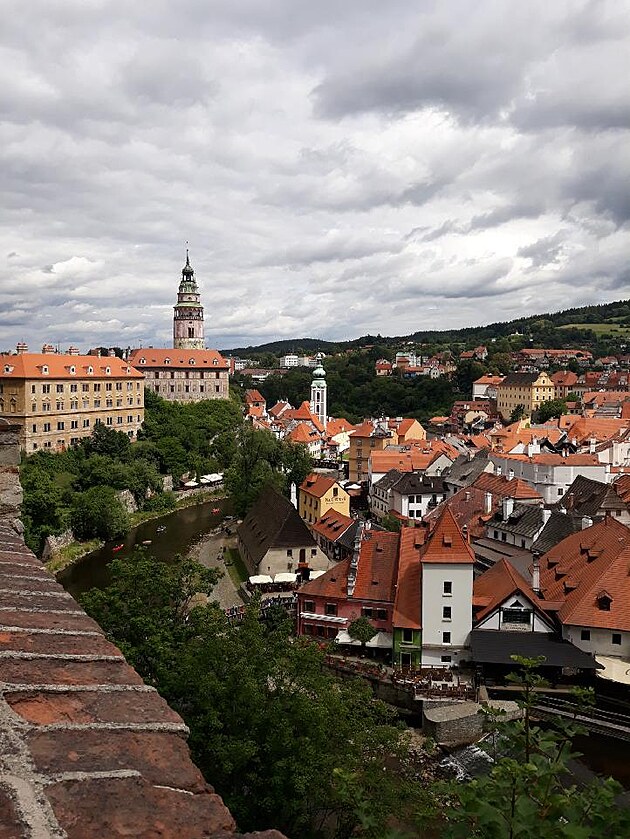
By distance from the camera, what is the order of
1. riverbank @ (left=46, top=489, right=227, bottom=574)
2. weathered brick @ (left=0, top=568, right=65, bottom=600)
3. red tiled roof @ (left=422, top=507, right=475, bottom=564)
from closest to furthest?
weathered brick @ (left=0, top=568, right=65, bottom=600), red tiled roof @ (left=422, top=507, right=475, bottom=564), riverbank @ (left=46, top=489, right=227, bottom=574)

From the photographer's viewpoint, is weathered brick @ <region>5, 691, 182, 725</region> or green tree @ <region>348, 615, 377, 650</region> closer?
weathered brick @ <region>5, 691, 182, 725</region>

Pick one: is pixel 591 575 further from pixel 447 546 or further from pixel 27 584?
pixel 27 584

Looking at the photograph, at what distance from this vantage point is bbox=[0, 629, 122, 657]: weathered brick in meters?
3.23

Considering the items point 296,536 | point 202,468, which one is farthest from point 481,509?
point 202,468

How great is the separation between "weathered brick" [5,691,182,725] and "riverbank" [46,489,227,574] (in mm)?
28896

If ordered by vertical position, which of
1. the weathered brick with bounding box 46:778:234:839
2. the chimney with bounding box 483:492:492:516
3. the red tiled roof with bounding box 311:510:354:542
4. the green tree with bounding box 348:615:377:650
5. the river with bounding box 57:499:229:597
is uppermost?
the weathered brick with bounding box 46:778:234:839

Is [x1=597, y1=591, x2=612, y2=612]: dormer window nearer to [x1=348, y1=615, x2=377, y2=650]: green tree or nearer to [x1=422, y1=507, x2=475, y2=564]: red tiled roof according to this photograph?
[x1=422, y1=507, x2=475, y2=564]: red tiled roof

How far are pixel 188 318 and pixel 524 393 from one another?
46255mm

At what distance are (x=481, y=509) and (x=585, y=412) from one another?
48.6m

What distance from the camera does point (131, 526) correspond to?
141 feet

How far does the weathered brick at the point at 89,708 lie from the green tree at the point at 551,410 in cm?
8179

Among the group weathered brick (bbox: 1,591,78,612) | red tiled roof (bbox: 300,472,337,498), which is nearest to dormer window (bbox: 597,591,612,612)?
red tiled roof (bbox: 300,472,337,498)

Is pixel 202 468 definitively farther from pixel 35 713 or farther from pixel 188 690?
pixel 35 713

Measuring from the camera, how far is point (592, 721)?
1883 cm
